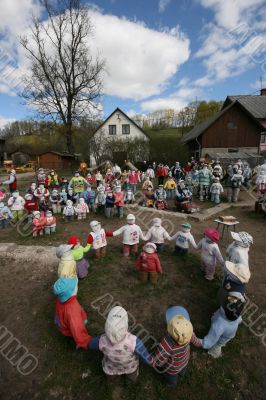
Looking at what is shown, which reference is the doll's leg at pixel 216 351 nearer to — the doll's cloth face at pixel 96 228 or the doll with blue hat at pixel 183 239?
the doll with blue hat at pixel 183 239

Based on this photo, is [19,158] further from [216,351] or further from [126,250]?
[216,351]

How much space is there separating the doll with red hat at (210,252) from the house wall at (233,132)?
21.1 metres

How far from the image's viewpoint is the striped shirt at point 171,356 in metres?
2.46

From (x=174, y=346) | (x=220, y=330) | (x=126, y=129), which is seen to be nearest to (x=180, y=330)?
(x=174, y=346)

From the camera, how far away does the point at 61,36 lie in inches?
945

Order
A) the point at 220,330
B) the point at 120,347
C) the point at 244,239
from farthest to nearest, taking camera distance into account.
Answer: the point at 244,239, the point at 220,330, the point at 120,347

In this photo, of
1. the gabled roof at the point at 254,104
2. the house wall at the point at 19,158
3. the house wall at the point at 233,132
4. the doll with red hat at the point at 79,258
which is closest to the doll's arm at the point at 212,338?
the doll with red hat at the point at 79,258

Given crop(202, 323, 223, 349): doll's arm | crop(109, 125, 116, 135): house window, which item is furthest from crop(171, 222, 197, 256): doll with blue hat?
crop(109, 125, 116, 135): house window

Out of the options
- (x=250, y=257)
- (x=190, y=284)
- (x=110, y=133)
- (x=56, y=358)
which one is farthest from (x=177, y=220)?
(x=110, y=133)

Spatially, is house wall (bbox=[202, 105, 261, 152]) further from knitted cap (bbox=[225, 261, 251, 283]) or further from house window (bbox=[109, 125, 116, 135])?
knitted cap (bbox=[225, 261, 251, 283])

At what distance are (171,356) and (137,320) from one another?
3.83ft

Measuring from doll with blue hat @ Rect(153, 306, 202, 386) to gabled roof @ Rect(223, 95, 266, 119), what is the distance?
97.1ft

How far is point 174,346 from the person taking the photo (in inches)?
96.3

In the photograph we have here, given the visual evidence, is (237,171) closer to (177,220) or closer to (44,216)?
(177,220)
